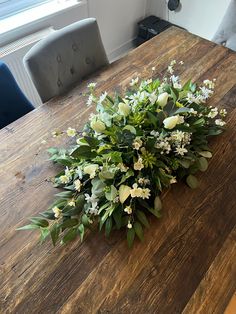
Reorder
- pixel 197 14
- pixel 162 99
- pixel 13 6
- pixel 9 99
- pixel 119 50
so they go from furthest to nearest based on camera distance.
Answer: pixel 119 50 < pixel 197 14 < pixel 13 6 < pixel 9 99 < pixel 162 99

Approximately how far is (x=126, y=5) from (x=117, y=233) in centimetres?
232

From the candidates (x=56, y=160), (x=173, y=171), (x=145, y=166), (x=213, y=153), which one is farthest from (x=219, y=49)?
(x=56, y=160)

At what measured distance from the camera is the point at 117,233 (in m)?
0.76

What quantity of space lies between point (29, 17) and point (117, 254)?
5.46ft

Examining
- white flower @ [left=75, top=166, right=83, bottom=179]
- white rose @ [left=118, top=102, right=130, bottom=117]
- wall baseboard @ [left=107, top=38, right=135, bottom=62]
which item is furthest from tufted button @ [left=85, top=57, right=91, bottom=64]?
wall baseboard @ [left=107, top=38, right=135, bottom=62]

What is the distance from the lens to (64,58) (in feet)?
3.92

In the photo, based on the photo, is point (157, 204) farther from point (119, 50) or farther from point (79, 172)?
point (119, 50)

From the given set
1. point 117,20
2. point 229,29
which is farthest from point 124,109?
point 117,20

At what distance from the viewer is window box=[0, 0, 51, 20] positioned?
167cm

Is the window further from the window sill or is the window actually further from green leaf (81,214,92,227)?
green leaf (81,214,92,227)

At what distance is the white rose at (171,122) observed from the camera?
73cm

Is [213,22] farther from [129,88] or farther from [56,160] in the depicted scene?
[56,160]

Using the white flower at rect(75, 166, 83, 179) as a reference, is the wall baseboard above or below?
below

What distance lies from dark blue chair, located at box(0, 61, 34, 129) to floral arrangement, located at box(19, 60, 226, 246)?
0.49 metres
